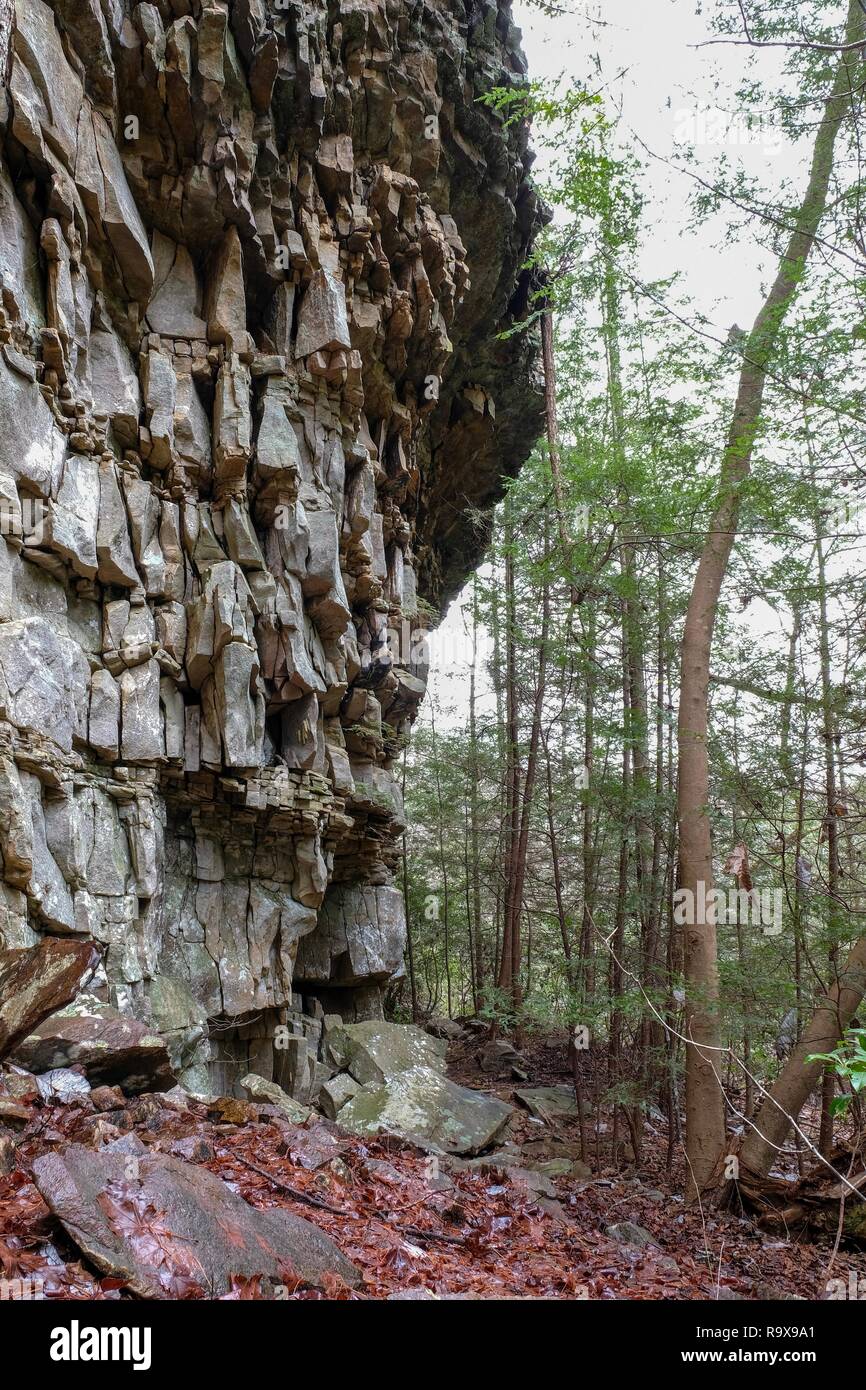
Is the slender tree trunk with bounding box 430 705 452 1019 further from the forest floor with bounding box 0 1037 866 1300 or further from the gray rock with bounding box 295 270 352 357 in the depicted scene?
the forest floor with bounding box 0 1037 866 1300

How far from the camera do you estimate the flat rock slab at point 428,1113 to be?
9227 mm

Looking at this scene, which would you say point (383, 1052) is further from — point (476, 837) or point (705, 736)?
point (476, 837)

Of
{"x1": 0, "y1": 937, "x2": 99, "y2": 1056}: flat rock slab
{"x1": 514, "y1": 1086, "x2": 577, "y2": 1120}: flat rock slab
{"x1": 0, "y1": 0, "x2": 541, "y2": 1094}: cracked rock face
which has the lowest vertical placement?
{"x1": 514, "y1": 1086, "x2": 577, "y2": 1120}: flat rock slab

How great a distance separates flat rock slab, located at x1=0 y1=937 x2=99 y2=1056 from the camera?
5.29m

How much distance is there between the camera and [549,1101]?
14070mm

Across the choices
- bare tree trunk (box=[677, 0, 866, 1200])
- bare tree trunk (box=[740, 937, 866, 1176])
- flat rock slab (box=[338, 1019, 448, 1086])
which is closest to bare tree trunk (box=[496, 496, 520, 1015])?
flat rock slab (box=[338, 1019, 448, 1086])

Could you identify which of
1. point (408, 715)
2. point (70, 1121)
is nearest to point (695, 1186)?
point (70, 1121)

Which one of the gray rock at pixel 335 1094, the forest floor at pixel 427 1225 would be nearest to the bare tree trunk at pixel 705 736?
the forest floor at pixel 427 1225

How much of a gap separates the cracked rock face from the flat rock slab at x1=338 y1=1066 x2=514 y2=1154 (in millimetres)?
2468

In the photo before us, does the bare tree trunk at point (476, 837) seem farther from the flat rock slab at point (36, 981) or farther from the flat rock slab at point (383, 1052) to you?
the flat rock slab at point (36, 981)

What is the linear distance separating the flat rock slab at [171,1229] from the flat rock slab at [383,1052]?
21.5 ft

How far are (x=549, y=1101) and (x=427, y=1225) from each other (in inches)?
372

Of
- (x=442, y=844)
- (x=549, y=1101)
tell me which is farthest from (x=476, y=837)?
(x=549, y=1101)
